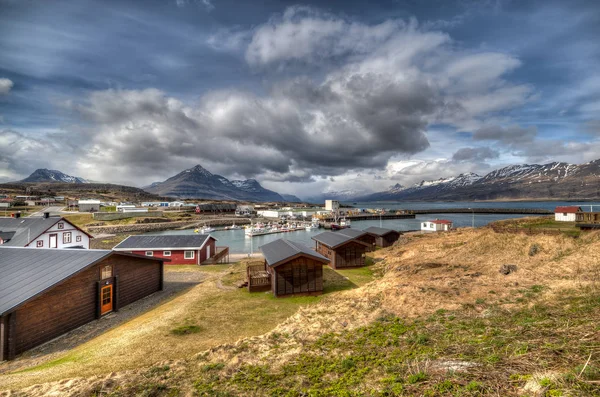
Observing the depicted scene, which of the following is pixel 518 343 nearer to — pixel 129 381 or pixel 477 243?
pixel 129 381

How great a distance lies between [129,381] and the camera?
9016 mm

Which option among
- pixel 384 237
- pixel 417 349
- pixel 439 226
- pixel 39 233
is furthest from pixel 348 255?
pixel 439 226

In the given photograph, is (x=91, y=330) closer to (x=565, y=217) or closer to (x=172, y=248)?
(x=172, y=248)

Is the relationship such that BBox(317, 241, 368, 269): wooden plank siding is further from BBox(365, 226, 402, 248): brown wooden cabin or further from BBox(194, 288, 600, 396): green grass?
BBox(194, 288, 600, 396): green grass

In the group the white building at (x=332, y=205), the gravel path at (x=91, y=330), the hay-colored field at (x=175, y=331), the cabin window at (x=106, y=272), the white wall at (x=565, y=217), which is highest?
the white building at (x=332, y=205)

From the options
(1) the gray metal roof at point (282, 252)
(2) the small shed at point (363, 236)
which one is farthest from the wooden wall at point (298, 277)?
(2) the small shed at point (363, 236)

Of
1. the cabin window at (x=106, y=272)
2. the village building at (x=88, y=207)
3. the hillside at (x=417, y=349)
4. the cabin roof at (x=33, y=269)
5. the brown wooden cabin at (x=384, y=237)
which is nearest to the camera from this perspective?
the hillside at (x=417, y=349)

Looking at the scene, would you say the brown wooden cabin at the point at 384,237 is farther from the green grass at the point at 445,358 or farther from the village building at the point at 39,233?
the village building at the point at 39,233

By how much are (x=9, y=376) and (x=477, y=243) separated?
33526 millimetres

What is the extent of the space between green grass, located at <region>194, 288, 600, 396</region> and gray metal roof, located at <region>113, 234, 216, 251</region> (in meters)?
26.6

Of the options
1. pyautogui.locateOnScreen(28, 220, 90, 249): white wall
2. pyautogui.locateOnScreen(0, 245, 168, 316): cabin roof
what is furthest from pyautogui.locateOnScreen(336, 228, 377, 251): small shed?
pyautogui.locateOnScreen(28, 220, 90, 249): white wall

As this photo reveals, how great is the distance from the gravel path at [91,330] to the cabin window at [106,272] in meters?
2.51

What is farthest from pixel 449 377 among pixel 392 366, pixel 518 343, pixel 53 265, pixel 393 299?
pixel 53 265

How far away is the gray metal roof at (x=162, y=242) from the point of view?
34812 millimetres
